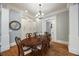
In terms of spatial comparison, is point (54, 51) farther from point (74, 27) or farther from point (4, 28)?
point (4, 28)

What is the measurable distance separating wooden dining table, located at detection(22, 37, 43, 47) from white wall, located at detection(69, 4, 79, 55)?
0.61 metres

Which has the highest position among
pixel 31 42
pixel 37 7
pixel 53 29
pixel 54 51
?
pixel 37 7

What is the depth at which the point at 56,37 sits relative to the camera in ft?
5.92

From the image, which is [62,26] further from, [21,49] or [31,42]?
[21,49]

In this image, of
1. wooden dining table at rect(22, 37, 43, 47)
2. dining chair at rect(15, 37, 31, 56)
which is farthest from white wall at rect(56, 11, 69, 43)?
dining chair at rect(15, 37, 31, 56)

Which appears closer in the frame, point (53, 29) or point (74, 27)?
point (74, 27)

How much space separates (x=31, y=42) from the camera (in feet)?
5.51

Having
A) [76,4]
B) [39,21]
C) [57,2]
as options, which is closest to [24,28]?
[39,21]

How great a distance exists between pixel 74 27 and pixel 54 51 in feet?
2.01

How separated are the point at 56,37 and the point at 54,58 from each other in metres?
0.43

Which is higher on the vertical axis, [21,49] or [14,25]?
[14,25]

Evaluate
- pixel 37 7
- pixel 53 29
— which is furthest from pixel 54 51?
pixel 37 7

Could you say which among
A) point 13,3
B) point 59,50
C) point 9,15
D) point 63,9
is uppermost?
point 13,3

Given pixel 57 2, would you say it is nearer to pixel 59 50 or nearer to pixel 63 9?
pixel 63 9
